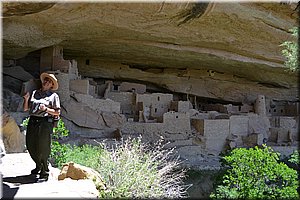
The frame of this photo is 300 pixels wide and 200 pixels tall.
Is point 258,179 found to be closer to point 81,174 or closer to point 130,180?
point 130,180

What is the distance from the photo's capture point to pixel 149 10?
7.09 meters

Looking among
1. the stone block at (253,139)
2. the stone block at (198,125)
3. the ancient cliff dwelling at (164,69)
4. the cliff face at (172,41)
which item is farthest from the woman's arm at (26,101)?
the stone block at (253,139)

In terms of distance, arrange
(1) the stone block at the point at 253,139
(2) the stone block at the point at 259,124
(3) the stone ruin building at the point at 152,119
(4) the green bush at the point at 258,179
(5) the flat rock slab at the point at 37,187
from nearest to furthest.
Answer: (5) the flat rock slab at the point at 37,187 < (4) the green bush at the point at 258,179 < (3) the stone ruin building at the point at 152,119 < (1) the stone block at the point at 253,139 < (2) the stone block at the point at 259,124

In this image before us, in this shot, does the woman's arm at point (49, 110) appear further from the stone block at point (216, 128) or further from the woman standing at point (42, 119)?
the stone block at point (216, 128)

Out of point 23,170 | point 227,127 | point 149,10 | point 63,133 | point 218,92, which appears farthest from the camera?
point 218,92

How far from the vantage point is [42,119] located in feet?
10.8

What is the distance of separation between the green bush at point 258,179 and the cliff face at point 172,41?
11.8 feet

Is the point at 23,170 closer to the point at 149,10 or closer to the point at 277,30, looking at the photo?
the point at 149,10

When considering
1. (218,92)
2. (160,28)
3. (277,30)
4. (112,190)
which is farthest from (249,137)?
(112,190)

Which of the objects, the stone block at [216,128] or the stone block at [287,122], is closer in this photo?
the stone block at [216,128]

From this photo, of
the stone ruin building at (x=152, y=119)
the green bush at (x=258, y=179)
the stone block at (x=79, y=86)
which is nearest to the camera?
the green bush at (x=258, y=179)

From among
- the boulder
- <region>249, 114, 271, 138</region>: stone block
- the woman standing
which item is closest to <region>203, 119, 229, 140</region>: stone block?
<region>249, 114, 271, 138</region>: stone block

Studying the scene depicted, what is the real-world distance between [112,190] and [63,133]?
273cm

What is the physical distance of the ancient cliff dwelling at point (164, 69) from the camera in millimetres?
7395
